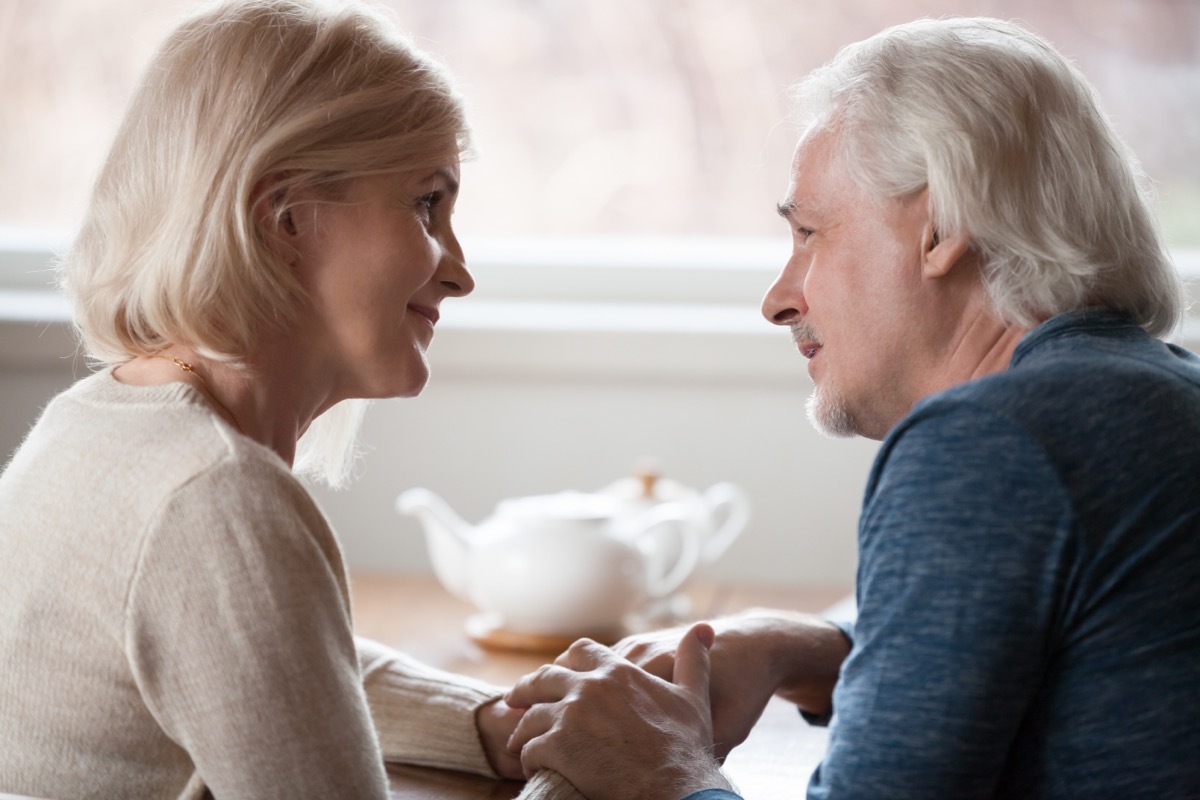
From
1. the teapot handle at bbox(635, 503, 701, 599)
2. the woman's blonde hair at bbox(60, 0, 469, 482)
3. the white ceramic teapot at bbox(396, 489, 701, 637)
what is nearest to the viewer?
the woman's blonde hair at bbox(60, 0, 469, 482)

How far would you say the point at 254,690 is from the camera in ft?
2.80

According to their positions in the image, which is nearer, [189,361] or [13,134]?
[189,361]

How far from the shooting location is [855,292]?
3.99 feet

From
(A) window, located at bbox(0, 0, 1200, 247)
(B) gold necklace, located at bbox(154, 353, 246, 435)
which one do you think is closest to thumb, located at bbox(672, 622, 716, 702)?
(B) gold necklace, located at bbox(154, 353, 246, 435)

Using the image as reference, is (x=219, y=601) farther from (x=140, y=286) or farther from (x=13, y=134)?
(x=13, y=134)

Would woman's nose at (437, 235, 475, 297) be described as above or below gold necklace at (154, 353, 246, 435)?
above

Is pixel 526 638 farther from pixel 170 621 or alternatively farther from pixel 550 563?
Answer: pixel 170 621

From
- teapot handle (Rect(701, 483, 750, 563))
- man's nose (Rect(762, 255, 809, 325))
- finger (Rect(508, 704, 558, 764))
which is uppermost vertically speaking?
man's nose (Rect(762, 255, 809, 325))

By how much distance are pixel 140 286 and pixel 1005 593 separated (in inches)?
26.8

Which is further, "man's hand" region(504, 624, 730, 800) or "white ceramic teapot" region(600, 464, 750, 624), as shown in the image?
"white ceramic teapot" region(600, 464, 750, 624)

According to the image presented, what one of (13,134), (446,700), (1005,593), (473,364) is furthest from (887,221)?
(13,134)

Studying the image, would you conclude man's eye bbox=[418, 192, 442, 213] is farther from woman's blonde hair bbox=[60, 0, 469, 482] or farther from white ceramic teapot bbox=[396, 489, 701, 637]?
white ceramic teapot bbox=[396, 489, 701, 637]

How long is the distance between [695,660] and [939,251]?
1.41ft

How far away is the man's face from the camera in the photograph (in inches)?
46.6
